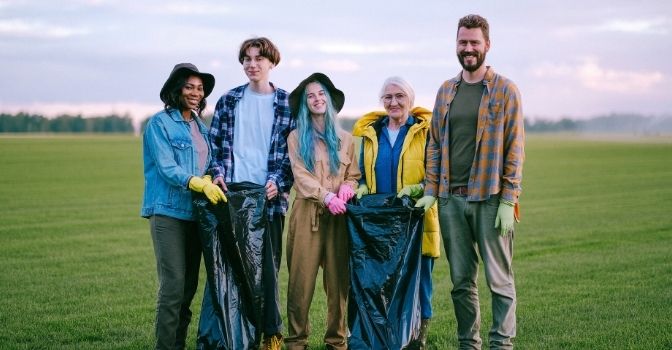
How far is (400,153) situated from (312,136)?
59cm

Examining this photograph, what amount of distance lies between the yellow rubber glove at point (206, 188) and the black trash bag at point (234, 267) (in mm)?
125

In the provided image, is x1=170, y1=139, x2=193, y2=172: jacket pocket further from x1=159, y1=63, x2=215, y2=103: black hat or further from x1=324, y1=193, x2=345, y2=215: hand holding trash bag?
x1=324, y1=193, x2=345, y2=215: hand holding trash bag

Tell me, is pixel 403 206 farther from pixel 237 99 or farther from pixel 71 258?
pixel 71 258

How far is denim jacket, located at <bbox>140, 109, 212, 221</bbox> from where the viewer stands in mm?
4625

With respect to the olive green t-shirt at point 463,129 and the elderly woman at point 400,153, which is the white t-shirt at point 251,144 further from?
the olive green t-shirt at point 463,129

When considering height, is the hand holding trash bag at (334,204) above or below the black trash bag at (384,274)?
above

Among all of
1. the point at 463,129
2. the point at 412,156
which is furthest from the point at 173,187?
the point at 463,129

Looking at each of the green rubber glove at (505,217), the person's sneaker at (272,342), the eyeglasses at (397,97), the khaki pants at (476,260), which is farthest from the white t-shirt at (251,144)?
the green rubber glove at (505,217)

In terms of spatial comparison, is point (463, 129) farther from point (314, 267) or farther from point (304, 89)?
point (314, 267)

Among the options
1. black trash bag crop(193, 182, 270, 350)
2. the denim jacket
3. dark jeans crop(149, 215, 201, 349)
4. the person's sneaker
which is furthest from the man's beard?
the person's sneaker

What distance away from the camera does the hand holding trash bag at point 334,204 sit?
476cm

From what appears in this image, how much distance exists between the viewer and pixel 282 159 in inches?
196

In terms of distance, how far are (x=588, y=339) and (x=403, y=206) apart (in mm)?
1777

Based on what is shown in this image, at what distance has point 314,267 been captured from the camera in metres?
4.99
